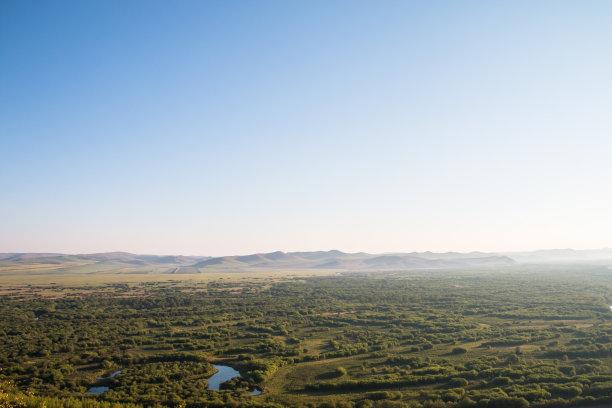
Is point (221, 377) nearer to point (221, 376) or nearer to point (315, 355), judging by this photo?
point (221, 376)

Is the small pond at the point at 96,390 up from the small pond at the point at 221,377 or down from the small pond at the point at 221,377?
up

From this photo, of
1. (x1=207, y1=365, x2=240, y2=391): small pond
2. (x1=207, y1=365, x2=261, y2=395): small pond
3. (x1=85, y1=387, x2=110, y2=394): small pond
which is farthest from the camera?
(x1=207, y1=365, x2=240, y2=391): small pond

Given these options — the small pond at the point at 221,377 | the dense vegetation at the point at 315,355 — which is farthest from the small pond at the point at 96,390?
the small pond at the point at 221,377

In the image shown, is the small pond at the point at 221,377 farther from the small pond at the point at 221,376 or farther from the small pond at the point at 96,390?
the small pond at the point at 96,390

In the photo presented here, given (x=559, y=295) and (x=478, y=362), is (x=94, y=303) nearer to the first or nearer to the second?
(x=478, y=362)

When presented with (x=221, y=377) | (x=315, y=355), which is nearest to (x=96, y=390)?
(x=221, y=377)

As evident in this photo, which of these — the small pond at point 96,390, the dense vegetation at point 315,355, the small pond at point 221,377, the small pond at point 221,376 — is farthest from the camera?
the small pond at point 221,376

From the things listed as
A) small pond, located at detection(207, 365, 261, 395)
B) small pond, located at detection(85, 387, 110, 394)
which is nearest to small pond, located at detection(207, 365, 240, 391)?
small pond, located at detection(207, 365, 261, 395)

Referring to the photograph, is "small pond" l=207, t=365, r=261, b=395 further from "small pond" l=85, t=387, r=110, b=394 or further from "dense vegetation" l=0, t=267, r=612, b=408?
"small pond" l=85, t=387, r=110, b=394

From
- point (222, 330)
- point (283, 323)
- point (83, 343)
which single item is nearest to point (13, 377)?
point (83, 343)
